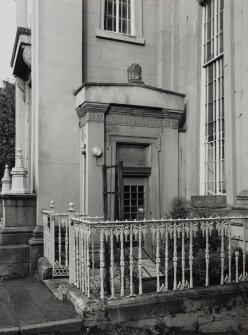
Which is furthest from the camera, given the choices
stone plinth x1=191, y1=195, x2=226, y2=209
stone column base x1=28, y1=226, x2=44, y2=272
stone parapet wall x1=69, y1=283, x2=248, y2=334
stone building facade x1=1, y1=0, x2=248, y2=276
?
stone building facade x1=1, y1=0, x2=248, y2=276

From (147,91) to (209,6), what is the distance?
10.2 ft

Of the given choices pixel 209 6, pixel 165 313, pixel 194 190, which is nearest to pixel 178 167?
pixel 194 190

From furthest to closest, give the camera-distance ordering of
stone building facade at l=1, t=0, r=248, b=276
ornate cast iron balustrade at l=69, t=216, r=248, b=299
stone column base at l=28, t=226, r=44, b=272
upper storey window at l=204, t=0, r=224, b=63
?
upper storey window at l=204, t=0, r=224, b=63 → stone building facade at l=1, t=0, r=248, b=276 → stone column base at l=28, t=226, r=44, b=272 → ornate cast iron balustrade at l=69, t=216, r=248, b=299

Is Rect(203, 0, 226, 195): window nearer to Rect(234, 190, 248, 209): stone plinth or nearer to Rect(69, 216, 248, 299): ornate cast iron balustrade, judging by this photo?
Rect(234, 190, 248, 209): stone plinth

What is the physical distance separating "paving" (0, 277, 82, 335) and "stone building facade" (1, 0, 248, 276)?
2.86 metres

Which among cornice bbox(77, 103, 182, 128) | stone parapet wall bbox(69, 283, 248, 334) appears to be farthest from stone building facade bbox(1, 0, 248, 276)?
stone parapet wall bbox(69, 283, 248, 334)

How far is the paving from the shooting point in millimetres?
5637

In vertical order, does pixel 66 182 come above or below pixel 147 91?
below

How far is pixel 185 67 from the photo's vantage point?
11578 millimetres

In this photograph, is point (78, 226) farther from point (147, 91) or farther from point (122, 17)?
point (122, 17)

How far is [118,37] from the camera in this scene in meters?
11.9

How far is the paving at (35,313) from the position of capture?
5.64m

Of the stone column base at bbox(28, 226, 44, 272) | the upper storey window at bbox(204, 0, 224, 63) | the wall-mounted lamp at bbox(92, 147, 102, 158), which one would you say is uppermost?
the upper storey window at bbox(204, 0, 224, 63)

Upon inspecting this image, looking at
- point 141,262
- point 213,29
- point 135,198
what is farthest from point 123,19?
point 141,262
